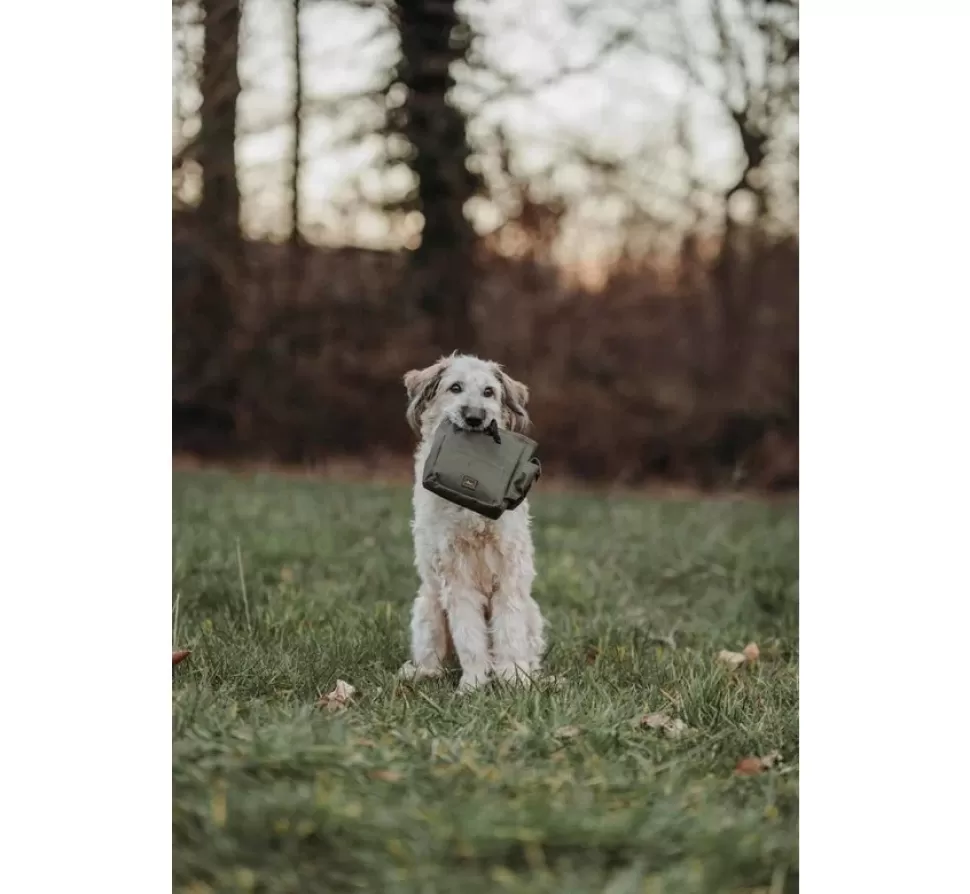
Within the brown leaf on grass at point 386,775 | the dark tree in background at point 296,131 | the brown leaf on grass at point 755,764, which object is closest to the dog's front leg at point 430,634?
the brown leaf on grass at point 386,775

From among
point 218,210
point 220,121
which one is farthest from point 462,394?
point 218,210

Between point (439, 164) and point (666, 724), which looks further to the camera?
point (439, 164)

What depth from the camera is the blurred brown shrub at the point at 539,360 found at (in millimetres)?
7020

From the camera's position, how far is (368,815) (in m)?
2.29

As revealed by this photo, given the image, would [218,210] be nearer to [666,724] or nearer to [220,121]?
[220,121]

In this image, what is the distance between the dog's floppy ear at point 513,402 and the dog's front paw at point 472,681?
2.75 ft

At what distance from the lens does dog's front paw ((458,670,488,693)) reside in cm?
322

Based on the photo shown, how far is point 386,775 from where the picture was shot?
247 cm

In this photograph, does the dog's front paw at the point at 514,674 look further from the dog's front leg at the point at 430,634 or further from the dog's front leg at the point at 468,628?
the dog's front leg at the point at 430,634

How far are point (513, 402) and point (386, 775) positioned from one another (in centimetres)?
142
